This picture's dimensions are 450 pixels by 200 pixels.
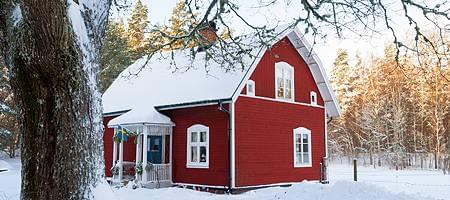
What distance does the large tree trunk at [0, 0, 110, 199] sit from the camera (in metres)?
3.09

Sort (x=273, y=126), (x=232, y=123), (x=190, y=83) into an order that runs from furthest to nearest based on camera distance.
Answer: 1. (x=190, y=83)
2. (x=273, y=126)
3. (x=232, y=123)

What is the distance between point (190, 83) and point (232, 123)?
276cm

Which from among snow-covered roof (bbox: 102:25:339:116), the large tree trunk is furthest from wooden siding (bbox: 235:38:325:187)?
the large tree trunk

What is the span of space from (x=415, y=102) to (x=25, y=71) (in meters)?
33.2

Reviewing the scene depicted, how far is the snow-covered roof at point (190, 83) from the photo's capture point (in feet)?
45.3

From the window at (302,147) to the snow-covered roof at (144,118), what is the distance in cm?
460

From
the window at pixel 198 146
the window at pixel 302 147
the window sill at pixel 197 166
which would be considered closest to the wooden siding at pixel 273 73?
the window at pixel 302 147

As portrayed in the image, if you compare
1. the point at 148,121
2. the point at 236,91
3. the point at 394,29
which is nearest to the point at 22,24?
the point at 394,29

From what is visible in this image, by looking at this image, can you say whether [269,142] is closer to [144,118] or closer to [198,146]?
[198,146]

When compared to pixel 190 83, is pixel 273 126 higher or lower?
lower

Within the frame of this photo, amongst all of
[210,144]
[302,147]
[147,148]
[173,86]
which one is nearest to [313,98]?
[302,147]

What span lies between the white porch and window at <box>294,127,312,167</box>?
4545 mm

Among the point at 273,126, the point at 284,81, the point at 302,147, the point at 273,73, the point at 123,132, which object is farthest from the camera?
the point at 302,147

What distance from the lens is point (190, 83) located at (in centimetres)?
1537
